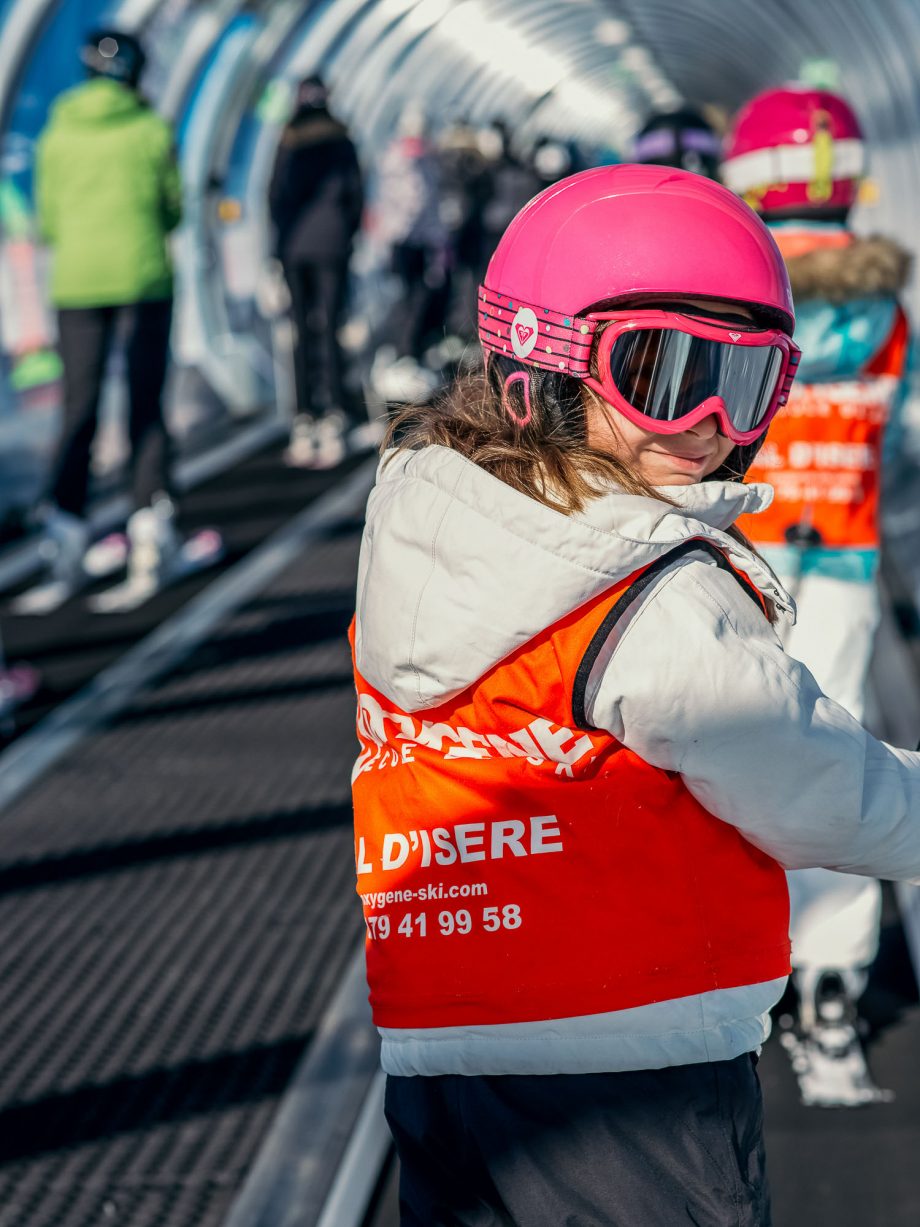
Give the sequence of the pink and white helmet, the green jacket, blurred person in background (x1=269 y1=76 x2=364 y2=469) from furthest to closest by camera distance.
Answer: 1. blurred person in background (x1=269 y1=76 x2=364 y2=469)
2. the green jacket
3. the pink and white helmet

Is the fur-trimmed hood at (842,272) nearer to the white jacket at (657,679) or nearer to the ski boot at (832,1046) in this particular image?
the ski boot at (832,1046)

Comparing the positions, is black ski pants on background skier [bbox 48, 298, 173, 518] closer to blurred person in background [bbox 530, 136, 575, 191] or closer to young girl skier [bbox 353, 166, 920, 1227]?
blurred person in background [bbox 530, 136, 575, 191]

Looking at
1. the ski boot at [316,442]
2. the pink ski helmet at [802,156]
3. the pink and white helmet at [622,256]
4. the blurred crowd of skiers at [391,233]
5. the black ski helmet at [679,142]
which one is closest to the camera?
the pink and white helmet at [622,256]

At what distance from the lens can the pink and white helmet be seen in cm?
172

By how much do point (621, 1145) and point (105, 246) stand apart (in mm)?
5731

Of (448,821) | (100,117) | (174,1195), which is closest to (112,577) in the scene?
(100,117)

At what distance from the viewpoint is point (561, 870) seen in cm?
171

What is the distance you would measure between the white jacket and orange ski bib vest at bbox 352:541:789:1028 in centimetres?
3

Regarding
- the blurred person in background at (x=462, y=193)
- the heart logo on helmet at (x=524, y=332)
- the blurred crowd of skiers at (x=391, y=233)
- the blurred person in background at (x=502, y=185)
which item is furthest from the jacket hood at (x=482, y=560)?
the blurred person in background at (x=462, y=193)

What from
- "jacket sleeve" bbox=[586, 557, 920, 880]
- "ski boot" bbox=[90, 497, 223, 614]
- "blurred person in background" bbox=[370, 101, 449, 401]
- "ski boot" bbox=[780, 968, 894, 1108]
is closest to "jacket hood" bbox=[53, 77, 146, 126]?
"ski boot" bbox=[90, 497, 223, 614]

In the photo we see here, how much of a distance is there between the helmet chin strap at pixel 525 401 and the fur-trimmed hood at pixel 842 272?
5.07 ft

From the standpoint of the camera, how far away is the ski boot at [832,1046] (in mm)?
3326

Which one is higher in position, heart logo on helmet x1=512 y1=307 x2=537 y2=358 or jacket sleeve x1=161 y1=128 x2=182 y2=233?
heart logo on helmet x1=512 y1=307 x2=537 y2=358

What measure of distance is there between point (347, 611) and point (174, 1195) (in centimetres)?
424
